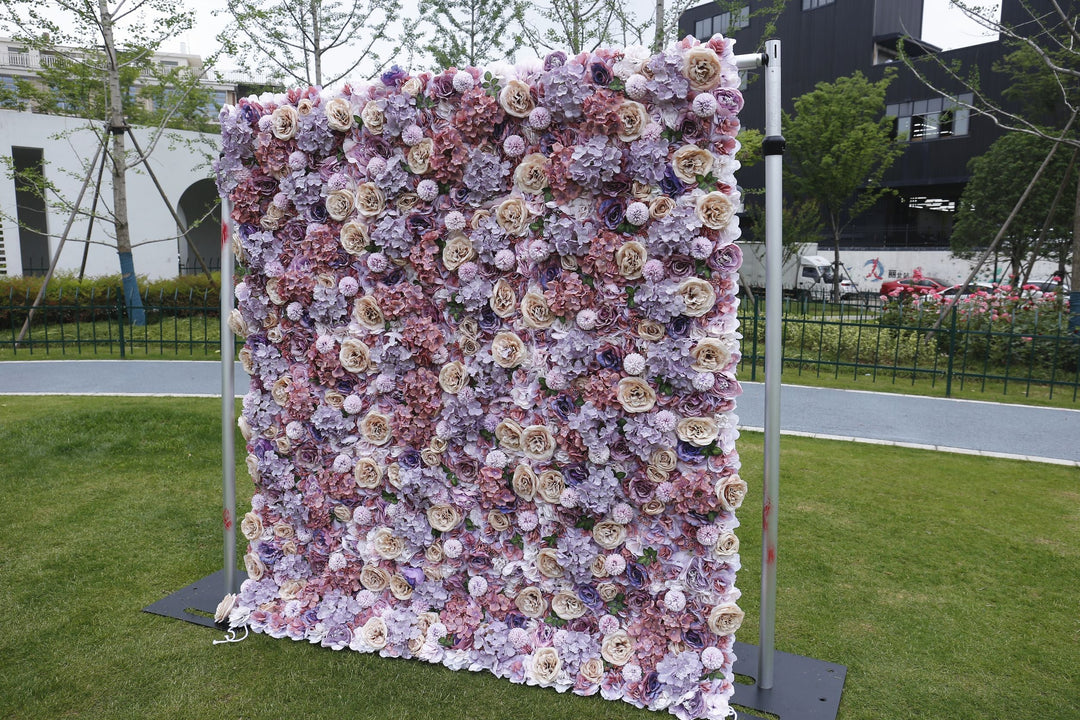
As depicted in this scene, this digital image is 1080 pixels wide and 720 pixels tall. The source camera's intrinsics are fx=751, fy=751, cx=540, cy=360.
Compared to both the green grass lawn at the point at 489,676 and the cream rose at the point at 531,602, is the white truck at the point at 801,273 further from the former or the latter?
the cream rose at the point at 531,602

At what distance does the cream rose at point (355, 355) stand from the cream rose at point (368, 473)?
1.40 feet

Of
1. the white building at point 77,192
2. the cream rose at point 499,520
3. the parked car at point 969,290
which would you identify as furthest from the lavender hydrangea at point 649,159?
the white building at point 77,192

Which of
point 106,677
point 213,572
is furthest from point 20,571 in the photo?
point 106,677

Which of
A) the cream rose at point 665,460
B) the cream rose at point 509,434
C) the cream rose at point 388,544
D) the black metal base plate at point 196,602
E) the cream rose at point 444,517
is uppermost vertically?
the cream rose at point 509,434

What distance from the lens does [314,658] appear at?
3.40 m

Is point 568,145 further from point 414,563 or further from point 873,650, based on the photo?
point 873,650

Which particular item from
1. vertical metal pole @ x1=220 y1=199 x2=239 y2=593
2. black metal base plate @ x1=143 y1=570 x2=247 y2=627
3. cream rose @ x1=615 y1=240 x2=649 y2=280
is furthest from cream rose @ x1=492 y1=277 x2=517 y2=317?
black metal base plate @ x1=143 y1=570 x2=247 y2=627

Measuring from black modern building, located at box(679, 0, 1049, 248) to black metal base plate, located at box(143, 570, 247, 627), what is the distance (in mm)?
28626

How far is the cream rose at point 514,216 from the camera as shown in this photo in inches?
120

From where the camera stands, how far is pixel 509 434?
3.19 meters

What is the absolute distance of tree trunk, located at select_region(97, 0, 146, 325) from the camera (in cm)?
1262

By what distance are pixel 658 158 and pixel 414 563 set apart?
6.84ft

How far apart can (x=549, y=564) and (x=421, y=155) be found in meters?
1.81

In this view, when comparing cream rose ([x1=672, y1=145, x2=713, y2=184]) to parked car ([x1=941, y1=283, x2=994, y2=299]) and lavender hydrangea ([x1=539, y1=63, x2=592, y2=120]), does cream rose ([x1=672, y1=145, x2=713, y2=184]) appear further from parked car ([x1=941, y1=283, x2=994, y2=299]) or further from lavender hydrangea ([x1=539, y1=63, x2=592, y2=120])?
parked car ([x1=941, y1=283, x2=994, y2=299])
